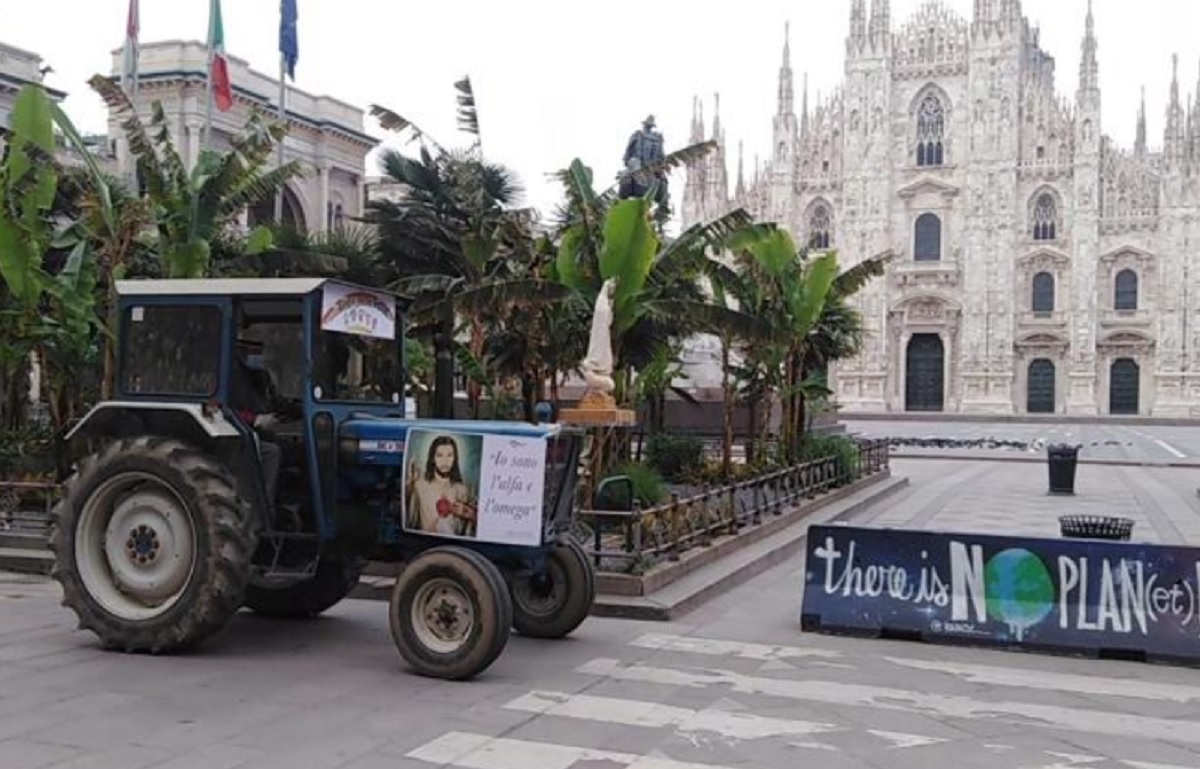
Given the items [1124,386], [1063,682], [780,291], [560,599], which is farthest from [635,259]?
[1124,386]

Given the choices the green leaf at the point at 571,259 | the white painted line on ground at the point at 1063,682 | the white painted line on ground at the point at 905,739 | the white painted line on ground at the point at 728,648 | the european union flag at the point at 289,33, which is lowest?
the white painted line on ground at the point at 728,648

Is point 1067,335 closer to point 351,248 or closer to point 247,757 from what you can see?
point 351,248

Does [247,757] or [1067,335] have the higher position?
[1067,335]

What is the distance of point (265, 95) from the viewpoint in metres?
50.7

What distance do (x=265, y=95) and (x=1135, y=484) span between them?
3880 cm

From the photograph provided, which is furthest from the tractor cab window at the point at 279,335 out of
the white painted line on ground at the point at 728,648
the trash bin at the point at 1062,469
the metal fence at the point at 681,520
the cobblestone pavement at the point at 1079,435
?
the cobblestone pavement at the point at 1079,435

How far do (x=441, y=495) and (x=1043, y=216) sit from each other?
62722 mm

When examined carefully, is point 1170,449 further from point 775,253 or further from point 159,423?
point 159,423

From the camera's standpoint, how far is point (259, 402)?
27.8 feet

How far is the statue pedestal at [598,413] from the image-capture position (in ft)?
40.4

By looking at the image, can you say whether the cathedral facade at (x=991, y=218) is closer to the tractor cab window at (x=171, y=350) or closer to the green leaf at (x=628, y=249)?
the green leaf at (x=628, y=249)

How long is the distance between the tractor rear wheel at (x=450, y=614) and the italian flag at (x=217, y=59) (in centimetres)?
1958

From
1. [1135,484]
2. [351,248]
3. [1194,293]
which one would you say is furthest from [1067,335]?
[351,248]

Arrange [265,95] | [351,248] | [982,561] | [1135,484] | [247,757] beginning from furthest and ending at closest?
[265,95]
[1135,484]
[351,248]
[982,561]
[247,757]
